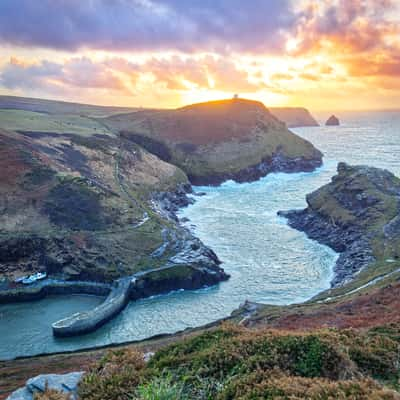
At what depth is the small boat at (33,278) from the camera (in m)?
51.4

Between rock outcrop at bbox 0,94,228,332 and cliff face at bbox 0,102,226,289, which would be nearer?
rock outcrop at bbox 0,94,228,332

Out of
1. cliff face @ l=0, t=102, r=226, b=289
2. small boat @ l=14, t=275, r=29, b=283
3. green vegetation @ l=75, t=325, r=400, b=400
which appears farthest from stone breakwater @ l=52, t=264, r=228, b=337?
green vegetation @ l=75, t=325, r=400, b=400

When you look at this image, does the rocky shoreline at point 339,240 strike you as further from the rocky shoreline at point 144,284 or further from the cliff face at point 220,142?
the cliff face at point 220,142

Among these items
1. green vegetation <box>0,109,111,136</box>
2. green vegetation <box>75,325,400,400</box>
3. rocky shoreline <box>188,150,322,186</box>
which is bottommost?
rocky shoreline <box>188,150,322,186</box>

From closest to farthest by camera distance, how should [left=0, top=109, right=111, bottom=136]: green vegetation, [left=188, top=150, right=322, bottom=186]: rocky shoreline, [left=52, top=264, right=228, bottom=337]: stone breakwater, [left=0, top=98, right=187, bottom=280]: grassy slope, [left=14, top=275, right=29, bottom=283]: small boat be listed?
1. [left=52, top=264, right=228, bottom=337]: stone breakwater
2. [left=14, top=275, right=29, bottom=283]: small boat
3. [left=0, top=98, right=187, bottom=280]: grassy slope
4. [left=0, top=109, right=111, bottom=136]: green vegetation
5. [left=188, top=150, right=322, bottom=186]: rocky shoreline

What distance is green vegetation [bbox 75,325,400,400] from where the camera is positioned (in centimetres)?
1112

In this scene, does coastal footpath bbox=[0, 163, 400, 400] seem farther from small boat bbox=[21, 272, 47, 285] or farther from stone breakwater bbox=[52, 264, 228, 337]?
small boat bbox=[21, 272, 47, 285]

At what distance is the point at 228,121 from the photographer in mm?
145375

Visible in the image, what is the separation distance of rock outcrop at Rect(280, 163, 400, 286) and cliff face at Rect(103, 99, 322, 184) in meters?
39.9

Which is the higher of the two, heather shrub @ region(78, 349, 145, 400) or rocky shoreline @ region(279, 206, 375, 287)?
heather shrub @ region(78, 349, 145, 400)

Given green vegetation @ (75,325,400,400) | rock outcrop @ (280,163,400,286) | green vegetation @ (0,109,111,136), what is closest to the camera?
green vegetation @ (75,325,400,400)

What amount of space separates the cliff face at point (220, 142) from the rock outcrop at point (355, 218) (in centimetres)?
3988

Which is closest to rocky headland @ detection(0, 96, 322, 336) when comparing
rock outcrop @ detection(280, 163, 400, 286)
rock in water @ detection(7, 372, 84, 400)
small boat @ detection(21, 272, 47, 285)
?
small boat @ detection(21, 272, 47, 285)

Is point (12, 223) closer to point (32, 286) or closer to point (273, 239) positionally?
point (32, 286)
